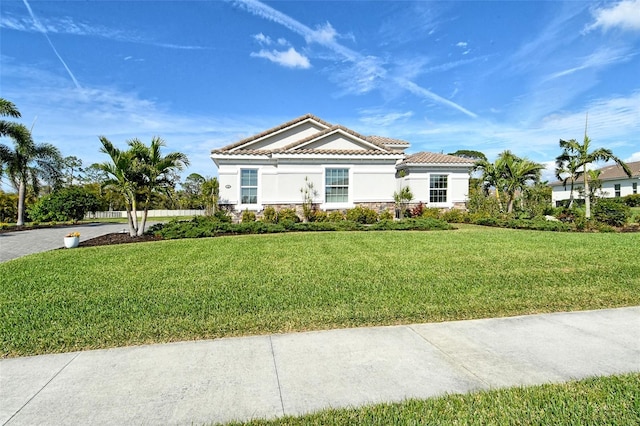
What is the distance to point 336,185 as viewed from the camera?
1981 cm

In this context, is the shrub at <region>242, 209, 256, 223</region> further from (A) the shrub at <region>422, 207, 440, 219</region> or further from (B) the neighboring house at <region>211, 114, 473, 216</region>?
(A) the shrub at <region>422, 207, 440, 219</region>

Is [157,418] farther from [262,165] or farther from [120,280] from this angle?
[262,165]

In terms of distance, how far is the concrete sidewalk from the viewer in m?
2.75

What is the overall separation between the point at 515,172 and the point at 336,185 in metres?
12.6

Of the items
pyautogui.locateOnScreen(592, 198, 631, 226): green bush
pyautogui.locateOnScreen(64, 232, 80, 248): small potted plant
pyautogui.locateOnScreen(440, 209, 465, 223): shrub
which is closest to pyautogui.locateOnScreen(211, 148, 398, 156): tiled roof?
pyautogui.locateOnScreen(440, 209, 465, 223): shrub

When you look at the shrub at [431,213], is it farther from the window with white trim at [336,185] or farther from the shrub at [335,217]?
the shrub at [335,217]

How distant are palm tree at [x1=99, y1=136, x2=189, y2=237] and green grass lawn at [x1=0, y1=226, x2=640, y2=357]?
166 inches

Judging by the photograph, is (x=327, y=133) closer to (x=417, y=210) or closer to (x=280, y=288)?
(x=417, y=210)

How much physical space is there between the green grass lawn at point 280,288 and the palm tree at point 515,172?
12956 mm

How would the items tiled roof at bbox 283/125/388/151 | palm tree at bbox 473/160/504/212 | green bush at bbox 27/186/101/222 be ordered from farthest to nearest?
1. green bush at bbox 27/186/101/222
2. palm tree at bbox 473/160/504/212
3. tiled roof at bbox 283/125/388/151

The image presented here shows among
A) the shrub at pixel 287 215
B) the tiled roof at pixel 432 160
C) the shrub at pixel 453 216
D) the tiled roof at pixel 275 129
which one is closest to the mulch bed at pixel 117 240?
the shrub at pixel 287 215

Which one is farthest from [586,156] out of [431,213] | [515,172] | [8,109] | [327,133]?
[8,109]

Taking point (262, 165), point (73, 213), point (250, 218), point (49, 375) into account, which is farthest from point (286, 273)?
point (73, 213)

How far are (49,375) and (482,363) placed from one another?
428cm
